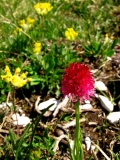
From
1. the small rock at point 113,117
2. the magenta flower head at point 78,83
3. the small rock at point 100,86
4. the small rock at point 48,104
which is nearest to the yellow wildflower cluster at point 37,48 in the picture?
the small rock at point 48,104

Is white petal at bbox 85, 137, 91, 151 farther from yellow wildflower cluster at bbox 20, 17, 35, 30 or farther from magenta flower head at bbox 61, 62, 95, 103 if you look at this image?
yellow wildflower cluster at bbox 20, 17, 35, 30

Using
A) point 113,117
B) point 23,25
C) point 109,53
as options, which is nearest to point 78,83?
point 113,117

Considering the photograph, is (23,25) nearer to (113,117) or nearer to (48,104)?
(48,104)

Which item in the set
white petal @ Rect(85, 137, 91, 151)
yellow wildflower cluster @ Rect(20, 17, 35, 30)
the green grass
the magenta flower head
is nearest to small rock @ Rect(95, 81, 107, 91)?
the green grass

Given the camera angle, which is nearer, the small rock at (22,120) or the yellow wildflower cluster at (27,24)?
the small rock at (22,120)

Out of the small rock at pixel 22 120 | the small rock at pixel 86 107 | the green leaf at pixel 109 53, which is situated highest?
the green leaf at pixel 109 53

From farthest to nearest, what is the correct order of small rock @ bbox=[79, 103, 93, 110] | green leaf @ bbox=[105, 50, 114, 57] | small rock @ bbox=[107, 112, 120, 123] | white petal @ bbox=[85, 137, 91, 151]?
green leaf @ bbox=[105, 50, 114, 57]
small rock @ bbox=[79, 103, 93, 110]
small rock @ bbox=[107, 112, 120, 123]
white petal @ bbox=[85, 137, 91, 151]

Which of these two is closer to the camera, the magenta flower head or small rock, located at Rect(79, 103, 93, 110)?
the magenta flower head

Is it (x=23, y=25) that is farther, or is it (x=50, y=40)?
(x=50, y=40)

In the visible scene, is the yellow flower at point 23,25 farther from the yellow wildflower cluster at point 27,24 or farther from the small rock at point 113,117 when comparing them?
the small rock at point 113,117
